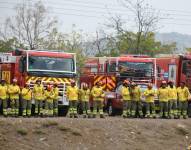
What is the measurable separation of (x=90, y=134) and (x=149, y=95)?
5.84m

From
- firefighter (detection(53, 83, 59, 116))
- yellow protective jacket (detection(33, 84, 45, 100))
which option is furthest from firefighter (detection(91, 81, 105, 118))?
yellow protective jacket (detection(33, 84, 45, 100))

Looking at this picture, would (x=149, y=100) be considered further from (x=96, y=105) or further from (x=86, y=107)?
(x=86, y=107)

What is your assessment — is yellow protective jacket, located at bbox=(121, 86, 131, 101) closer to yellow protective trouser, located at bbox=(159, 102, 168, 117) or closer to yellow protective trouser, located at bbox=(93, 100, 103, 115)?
yellow protective trouser, located at bbox=(93, 100, 103, 115)

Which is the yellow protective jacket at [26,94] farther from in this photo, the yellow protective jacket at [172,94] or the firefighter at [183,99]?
the firefighter at [183,99]

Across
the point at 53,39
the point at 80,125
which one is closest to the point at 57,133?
the point at 80,125

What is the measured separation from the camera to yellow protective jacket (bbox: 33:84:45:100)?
25252mm

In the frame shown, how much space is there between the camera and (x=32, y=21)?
2562 inches

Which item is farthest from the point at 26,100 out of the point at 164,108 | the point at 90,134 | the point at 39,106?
the point at 164,108

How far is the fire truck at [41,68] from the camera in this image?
26.3 meters

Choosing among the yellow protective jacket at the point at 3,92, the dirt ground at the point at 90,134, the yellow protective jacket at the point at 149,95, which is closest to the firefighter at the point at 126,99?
the yellow protective jacket at the point at 149,95

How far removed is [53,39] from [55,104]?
45088 millimetres

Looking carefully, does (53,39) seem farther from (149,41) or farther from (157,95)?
(157,95)

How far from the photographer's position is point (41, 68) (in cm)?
2656

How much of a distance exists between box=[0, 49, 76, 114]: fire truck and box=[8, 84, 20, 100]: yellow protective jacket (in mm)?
1161
